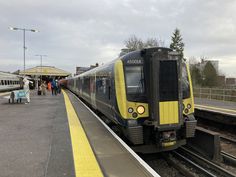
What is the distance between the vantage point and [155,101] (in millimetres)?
8023

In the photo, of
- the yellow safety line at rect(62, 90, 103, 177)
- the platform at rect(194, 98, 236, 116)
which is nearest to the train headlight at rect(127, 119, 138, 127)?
the yellow safety line at rect(62, 90, 103, 177)

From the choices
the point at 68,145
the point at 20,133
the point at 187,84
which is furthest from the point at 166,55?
the point at 20,133

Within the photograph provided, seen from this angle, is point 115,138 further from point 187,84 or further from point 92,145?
point 187,84

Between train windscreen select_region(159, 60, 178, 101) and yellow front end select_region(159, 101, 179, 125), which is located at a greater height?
train windscreen select_region(159, 60, 178, 101)

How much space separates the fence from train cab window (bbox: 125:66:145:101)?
62.7 feet

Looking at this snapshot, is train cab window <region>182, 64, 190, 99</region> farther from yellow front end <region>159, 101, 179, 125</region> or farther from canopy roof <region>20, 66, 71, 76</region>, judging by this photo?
canopy roof <region>20, 66, 71, 76</region>

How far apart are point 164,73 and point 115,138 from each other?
221 cm

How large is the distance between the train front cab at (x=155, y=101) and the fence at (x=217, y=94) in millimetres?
18886

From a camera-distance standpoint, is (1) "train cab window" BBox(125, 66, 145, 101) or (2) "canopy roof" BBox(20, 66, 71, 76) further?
(2) "canopy roof" BBox(20, 66, 71, 76)

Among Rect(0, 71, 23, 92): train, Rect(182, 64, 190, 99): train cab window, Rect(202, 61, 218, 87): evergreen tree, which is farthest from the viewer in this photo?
Rect(202, 61, 218, 87): evergreen tree

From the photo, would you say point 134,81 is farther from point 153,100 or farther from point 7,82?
point 7,82

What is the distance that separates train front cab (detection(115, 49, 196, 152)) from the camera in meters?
8.04

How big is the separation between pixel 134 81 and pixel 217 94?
21.4 meters

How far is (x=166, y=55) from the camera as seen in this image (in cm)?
812
